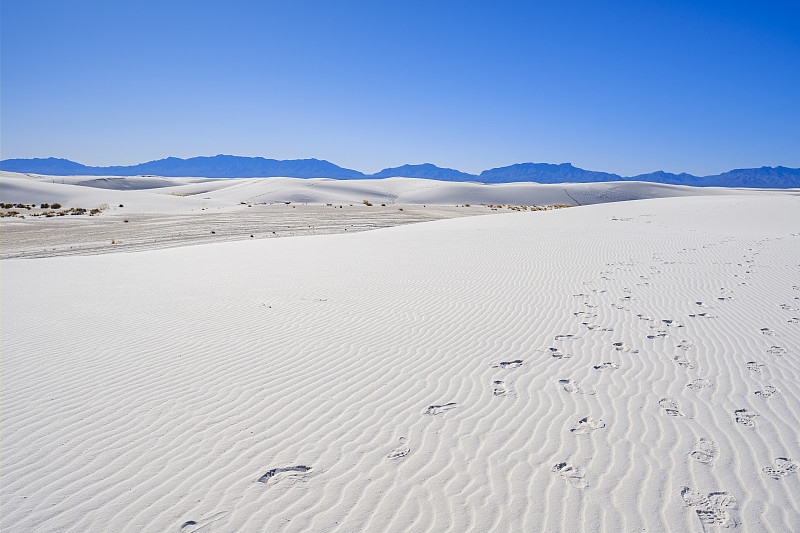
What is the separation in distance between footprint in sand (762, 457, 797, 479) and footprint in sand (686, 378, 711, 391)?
1260 mm

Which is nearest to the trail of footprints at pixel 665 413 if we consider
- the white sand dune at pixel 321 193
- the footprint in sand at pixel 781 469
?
the footprint in sand at pixel 781 469

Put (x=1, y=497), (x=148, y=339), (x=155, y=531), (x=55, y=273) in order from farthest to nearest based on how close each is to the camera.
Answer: (x=55, y=273), (x=148, y=339), (x=1, y=497), (x=155, y=531)

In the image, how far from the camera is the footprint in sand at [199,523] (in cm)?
287

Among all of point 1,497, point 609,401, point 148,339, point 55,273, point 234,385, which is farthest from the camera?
point 55,273

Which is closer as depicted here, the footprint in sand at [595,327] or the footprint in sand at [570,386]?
the footprint in sand at [570,386]

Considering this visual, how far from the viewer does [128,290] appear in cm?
1008

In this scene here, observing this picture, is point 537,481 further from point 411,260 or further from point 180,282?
point 411,260

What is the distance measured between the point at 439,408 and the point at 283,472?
1.56 metres

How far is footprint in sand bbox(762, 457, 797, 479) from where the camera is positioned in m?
3.29

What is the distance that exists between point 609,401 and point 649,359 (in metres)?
1.42

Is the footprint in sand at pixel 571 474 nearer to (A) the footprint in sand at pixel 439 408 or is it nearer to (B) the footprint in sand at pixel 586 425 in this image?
(B) the footprint in sand at pixel 586 425

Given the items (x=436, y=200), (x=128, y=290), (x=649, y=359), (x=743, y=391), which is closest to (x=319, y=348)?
(x=649, y=359)

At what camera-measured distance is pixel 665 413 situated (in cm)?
420

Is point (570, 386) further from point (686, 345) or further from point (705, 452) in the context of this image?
point (686, 345)
